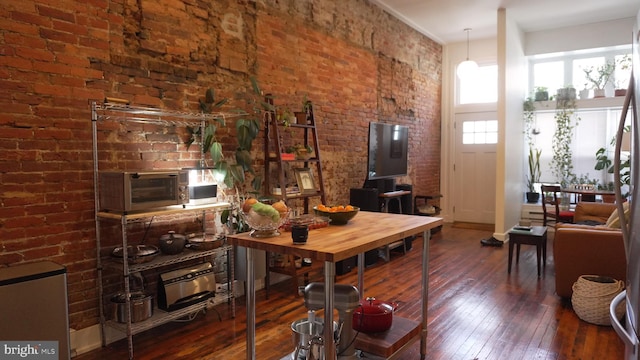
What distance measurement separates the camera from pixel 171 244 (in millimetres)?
3102

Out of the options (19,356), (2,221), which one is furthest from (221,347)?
(2,221)

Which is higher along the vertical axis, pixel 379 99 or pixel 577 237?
pixel 379 99

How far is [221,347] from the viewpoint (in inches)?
114

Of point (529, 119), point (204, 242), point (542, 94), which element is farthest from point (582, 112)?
point (204, 242)

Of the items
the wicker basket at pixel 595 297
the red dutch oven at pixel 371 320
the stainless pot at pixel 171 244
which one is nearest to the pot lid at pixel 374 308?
the red dutch oven at pixel 371 320

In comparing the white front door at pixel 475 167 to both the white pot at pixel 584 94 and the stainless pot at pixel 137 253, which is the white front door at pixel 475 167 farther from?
the stainless pot at pixel 137 253

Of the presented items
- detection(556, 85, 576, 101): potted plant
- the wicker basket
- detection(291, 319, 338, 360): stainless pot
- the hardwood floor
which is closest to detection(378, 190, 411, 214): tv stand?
the hardwood floor

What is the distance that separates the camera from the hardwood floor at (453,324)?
2.82 meters

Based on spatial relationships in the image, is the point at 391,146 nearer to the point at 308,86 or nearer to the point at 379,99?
the point at 379,99

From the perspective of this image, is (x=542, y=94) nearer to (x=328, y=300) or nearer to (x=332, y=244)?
(x=332, y=244)

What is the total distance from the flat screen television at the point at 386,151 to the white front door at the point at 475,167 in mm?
2130

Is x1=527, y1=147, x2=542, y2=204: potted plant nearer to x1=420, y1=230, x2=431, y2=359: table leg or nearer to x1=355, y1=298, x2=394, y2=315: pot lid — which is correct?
x1=420, y1=230, x2=431, y2=359: table leg

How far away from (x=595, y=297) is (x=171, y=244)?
3.22 m

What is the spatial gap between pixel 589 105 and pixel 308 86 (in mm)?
4804
